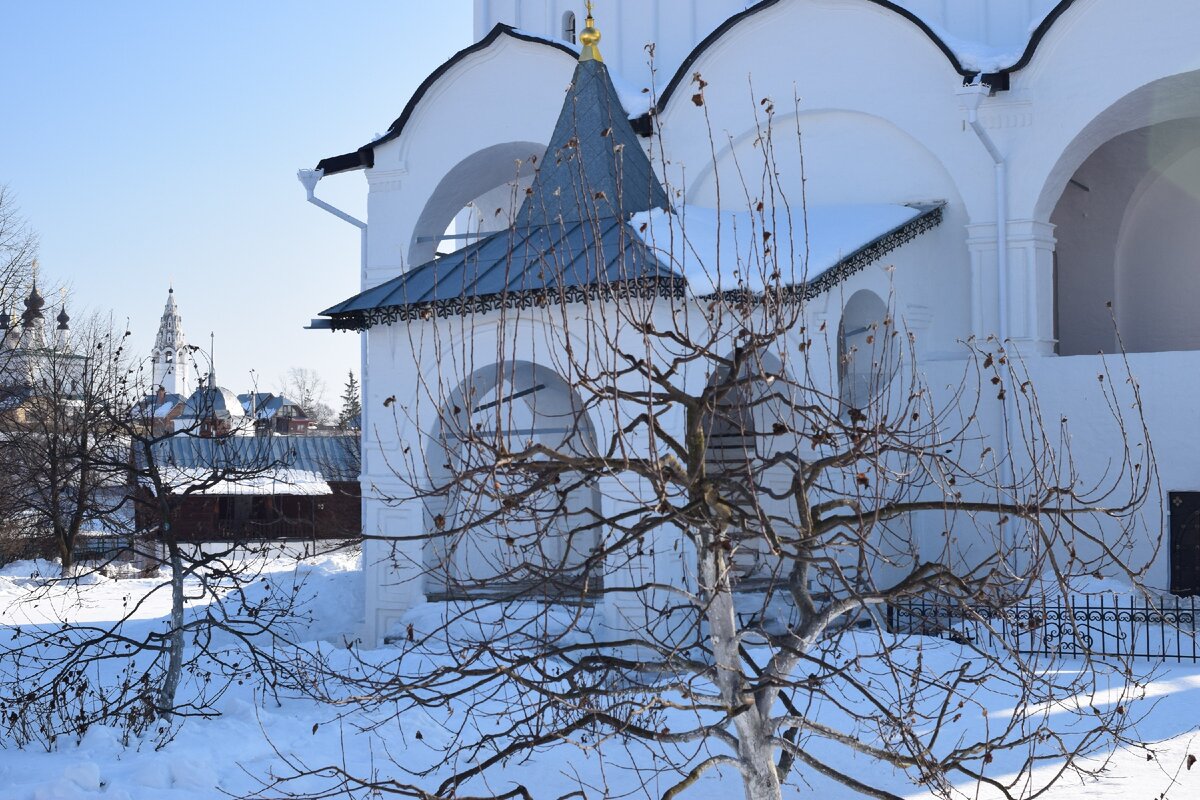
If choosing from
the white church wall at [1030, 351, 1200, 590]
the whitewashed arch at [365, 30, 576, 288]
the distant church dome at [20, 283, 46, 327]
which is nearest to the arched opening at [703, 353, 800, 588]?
the white church wall at [1030, 351, 1200, 590]

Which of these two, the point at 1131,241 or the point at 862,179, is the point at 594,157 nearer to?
the point at 862,179

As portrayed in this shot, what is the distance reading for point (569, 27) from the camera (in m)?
18.1

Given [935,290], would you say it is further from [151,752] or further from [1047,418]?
[151,752]

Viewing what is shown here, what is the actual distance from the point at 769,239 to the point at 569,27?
9202 mm

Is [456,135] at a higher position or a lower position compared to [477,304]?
higher

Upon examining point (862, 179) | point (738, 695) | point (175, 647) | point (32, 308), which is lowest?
point (175, 647)

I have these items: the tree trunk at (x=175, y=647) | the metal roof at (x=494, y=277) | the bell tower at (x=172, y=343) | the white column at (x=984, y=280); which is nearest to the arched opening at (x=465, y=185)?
the metal roof at (x=494, y=277)

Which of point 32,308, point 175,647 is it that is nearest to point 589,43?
point 175,647

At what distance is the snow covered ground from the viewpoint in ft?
23.6

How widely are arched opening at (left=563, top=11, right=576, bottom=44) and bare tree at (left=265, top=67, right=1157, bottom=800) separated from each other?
4.98 metres

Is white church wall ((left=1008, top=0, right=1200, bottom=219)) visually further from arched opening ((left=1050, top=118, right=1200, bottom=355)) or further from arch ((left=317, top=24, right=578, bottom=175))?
arch ((left=317, top=24, right=578, bottom=175))

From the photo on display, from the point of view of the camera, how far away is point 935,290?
1329 centimetres

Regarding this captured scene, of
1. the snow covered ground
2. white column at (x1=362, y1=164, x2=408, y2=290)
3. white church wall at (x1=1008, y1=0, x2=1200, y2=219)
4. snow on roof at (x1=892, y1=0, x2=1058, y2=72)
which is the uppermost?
snow on roof at (x1=892, y1=0, x2=1058, y2=72)

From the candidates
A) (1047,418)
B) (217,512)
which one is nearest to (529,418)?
(1047,418)
